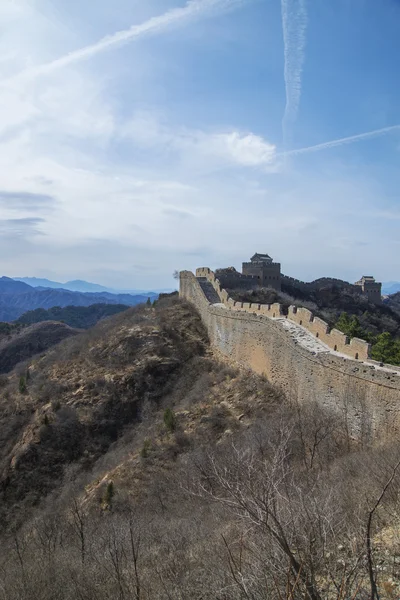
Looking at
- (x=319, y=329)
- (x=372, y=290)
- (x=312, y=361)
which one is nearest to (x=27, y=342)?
(x=372, y=290)

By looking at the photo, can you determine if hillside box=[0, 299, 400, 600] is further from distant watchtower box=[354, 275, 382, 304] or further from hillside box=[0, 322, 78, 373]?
hillside box=[0, 322, 78, 373]

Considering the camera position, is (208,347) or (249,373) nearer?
(249,373)

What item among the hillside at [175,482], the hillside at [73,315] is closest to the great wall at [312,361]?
the hillside at [175,482]

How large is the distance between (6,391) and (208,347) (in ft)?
46.1

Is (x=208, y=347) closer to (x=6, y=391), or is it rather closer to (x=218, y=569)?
(x=6, y=391)

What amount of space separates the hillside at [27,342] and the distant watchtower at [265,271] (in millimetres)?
35946

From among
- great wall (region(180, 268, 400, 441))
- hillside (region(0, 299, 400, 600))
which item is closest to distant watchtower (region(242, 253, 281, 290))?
hillside (region(0, 299, 400, 600))

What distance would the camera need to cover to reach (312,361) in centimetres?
1554

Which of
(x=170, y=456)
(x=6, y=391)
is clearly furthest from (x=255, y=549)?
(x=6, y=391)

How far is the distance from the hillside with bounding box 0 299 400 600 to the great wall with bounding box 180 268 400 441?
2.30 ft

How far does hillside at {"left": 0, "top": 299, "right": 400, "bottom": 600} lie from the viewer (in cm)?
550

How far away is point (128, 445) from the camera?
20.2m

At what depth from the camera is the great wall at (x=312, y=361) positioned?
1189 cm

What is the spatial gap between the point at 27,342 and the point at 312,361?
190ft
